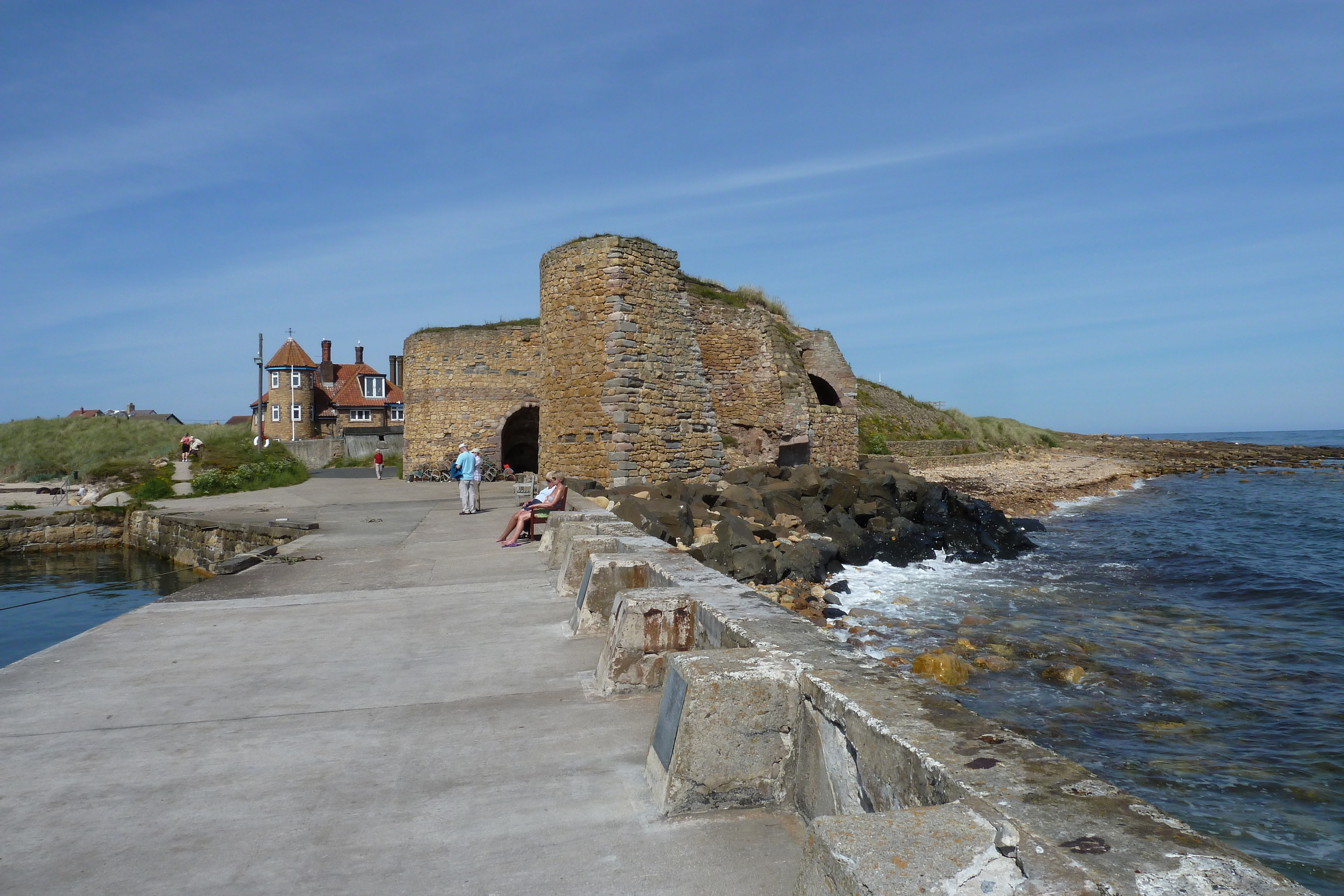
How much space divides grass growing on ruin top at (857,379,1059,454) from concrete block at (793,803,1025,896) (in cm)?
2945

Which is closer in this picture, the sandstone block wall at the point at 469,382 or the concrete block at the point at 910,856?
the concrete block at the point at 910,856

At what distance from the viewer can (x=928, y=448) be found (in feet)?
111

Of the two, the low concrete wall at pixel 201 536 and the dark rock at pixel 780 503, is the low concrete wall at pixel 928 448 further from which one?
the low concrete wall at pixel 201 536

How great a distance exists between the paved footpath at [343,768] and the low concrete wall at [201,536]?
16.1 feet

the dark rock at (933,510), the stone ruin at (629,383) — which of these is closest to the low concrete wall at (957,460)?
the stone ruin at (629,383)

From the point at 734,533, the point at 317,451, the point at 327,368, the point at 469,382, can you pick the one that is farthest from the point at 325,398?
the point at 734,533

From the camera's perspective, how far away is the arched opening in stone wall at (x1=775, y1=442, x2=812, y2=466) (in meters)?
20.9

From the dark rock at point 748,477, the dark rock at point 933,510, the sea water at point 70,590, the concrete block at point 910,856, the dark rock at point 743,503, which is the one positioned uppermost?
the dark rock at point 748,477

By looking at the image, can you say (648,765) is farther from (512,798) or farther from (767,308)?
(767,308)

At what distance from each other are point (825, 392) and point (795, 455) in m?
6.54

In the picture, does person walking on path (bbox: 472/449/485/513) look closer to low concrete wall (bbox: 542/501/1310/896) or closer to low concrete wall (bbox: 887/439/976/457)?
low concrete wall (bbox: 542/501/1310/896)

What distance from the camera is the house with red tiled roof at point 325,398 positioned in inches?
2012

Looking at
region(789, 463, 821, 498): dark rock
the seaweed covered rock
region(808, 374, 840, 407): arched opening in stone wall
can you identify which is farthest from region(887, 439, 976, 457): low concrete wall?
region(789, 463, 821, 498): dark rock

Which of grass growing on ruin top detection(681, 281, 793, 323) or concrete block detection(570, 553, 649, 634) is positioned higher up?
grass growing on ruin top detection(681, 281, 793, 323)
